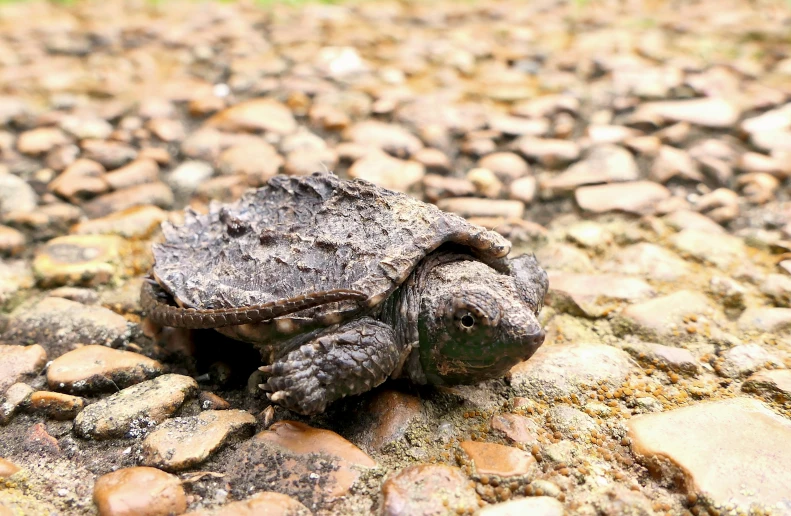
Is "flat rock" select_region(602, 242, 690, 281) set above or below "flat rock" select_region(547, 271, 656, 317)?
below

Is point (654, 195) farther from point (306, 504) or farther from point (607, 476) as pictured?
point (306, 504)

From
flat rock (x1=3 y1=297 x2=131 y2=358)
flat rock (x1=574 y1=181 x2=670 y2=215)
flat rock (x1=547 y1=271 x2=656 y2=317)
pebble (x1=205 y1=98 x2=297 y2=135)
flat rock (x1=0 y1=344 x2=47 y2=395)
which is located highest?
pebble (x1=205 y1=98 x2=297 y2=135)

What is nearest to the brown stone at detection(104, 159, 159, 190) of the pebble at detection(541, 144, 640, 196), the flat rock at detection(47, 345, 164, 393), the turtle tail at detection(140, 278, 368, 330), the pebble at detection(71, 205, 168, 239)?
the pebble at detection(71, 205, 168, 239)

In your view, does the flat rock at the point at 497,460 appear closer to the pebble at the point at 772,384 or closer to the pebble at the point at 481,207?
the pebble at the point at 772,384

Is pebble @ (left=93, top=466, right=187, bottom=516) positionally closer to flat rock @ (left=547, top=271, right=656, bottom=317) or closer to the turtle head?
the turtle head

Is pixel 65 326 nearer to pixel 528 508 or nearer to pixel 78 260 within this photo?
pixel 78 260

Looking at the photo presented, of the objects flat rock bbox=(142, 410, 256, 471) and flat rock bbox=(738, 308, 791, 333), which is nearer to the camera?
flat rock bbox=(142, 410, 256, 471)
